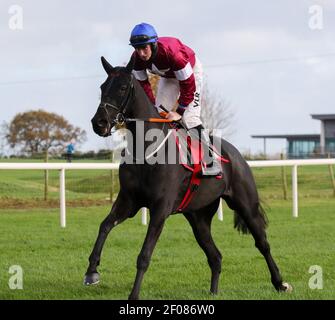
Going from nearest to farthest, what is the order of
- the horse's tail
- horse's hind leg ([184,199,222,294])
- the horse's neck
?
1. the horse's neck
2. horse's hind leg ([184,199,222,294])
3. the horse's tail

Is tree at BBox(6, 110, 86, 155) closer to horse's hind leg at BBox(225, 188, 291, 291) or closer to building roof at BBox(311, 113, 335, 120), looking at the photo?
building roof at BBox(311, 113, 335, 120)

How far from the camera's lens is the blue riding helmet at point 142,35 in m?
5.57

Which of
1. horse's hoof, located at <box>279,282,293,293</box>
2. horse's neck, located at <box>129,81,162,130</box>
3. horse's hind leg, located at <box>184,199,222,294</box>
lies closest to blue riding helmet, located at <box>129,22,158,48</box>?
horse's neck, located at <box>129,81,162,130</box>

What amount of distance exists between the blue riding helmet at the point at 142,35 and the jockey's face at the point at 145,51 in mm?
45

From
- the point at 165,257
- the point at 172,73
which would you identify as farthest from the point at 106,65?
the point at 165,257

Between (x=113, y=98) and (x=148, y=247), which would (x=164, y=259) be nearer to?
(x=148, y=247)

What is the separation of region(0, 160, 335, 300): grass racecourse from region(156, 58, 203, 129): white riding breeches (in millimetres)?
1558

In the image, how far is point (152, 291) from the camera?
20.2 ft

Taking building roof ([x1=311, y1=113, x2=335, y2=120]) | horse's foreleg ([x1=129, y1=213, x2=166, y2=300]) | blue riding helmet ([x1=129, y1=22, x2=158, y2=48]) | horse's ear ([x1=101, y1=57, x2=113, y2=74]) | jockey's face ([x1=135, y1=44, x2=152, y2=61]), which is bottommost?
horse's foreleg ([x1=129, y1=213, x2=166, y2=300])

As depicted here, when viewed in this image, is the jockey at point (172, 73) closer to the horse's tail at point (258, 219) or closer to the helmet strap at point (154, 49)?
the helmet strap at point (154, 49)

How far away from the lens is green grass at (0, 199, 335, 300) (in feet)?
20.4

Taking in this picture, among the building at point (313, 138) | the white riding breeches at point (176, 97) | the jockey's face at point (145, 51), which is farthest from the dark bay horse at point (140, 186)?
the building at point (313, 138)

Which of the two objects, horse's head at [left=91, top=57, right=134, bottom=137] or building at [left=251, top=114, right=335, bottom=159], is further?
building at [left=251, top=114, right=335, bottom=159]

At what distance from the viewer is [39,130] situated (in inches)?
1943
